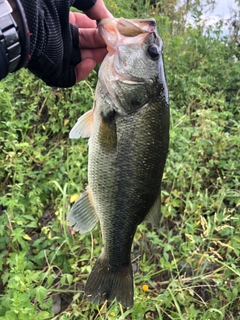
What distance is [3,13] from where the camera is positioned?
1.44m

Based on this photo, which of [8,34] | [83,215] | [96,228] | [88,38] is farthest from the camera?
[96,228]

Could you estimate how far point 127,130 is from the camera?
1.79 meters

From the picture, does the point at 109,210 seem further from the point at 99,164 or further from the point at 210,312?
the point at 210,312

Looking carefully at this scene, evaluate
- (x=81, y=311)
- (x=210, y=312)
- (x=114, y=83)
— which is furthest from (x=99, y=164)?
(x=210, y=312)

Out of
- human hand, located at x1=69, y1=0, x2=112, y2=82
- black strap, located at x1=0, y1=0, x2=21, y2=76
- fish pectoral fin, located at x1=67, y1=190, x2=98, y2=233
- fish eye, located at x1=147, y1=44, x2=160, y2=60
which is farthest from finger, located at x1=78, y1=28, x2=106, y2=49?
→ fish pectoral fin, located at x1=67, y1=190, x2=98, y2=233

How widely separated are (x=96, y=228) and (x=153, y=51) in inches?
61.5

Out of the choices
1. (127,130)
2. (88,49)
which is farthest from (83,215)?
(88,49)

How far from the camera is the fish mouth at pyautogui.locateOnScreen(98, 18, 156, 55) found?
1810 millimetres

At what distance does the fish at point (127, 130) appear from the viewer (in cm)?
180

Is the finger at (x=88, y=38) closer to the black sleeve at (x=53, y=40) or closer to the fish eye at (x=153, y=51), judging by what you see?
the black sleeve at (x=53, y=40)

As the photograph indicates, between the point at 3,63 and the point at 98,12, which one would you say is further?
the point at 98,12

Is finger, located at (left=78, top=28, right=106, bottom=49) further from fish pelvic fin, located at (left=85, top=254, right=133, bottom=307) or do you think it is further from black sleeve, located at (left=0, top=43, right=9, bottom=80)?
fish pelvic fin, located at (left=85, top=254, right=133, bottom=307)

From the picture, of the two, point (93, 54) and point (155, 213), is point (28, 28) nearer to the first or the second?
point (93, 54)

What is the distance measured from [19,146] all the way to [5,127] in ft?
1.27
